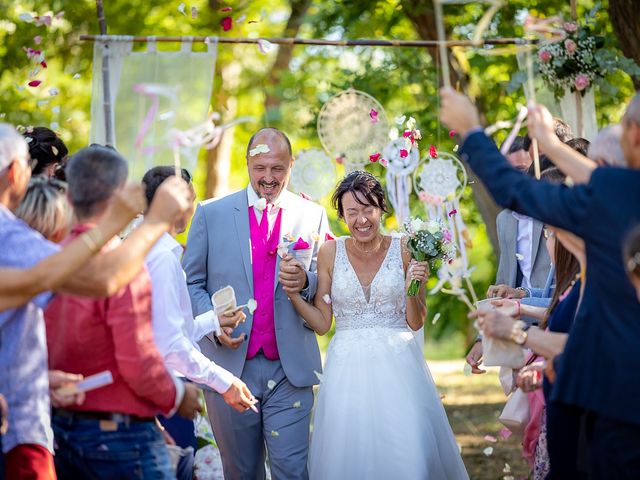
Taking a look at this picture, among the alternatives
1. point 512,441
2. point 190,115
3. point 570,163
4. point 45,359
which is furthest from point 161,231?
point 512,441

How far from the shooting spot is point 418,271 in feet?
18.0

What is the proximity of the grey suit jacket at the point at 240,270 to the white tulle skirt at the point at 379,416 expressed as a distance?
20 cm

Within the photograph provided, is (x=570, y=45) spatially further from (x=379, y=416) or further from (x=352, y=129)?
(x=379, y=416)

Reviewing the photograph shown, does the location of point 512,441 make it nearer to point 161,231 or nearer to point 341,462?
point 341,462

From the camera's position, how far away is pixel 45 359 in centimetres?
345

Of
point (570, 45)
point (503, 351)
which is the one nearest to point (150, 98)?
point (570, 45)

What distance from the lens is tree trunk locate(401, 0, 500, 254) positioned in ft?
32.1

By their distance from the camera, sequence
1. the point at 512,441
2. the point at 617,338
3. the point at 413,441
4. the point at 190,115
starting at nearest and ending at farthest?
the point at 617,338
the point at 413,441
the point at 190,115
the point at 512,441

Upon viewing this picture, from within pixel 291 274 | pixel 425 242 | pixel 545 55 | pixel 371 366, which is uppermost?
pixel 545 55

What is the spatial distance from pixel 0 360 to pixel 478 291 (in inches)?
385

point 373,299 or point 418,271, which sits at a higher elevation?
point 418,271

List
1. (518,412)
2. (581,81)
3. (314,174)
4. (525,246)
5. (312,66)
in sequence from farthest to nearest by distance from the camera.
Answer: (312,66), (314,174), (581,81), (525,246), (518,412)

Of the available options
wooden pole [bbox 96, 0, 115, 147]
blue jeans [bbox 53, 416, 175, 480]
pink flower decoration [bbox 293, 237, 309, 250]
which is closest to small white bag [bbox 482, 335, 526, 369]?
blue jeans [bbox 53, 416, 175, 480]

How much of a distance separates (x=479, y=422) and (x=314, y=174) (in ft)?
13.9
